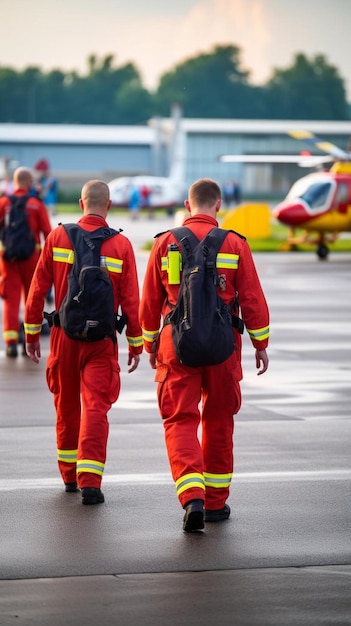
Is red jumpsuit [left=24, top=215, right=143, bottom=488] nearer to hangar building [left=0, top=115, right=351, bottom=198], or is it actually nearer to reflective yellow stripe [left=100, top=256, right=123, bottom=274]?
reflective yellow stripe [left=100, top=256, right=123, bottom=274]

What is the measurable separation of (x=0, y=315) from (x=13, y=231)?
550 centimetres

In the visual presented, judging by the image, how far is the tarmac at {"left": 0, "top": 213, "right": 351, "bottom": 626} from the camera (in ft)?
18.2

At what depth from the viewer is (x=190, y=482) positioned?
22.2 feet

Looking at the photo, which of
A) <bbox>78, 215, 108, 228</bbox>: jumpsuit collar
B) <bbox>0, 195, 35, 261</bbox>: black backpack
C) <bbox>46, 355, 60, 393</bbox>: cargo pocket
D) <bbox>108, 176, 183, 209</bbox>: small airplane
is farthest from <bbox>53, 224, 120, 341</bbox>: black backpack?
<bbox>108, 176, 183, 209</bbox>: small airplane

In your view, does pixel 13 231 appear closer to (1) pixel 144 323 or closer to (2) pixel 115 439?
(2) pixel 115 439

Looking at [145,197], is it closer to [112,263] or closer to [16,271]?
[16,271]

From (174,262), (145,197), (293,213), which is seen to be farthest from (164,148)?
(174,262)

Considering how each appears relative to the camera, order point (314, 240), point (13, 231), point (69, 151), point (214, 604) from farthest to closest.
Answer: point (69, 151) → point (314, 240) → point (13, 231) → point (214, 604)

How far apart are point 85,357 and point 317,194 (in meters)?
25.8

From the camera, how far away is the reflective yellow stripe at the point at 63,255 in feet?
24.9

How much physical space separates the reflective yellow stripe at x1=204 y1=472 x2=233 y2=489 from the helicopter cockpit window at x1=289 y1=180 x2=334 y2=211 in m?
25.8

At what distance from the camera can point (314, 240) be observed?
32594 mm

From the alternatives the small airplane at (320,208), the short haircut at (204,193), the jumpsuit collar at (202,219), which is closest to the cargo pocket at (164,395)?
the jumpsuit collar at (202,219)

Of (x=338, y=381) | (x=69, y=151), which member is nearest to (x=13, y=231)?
(x=338, y=381)
